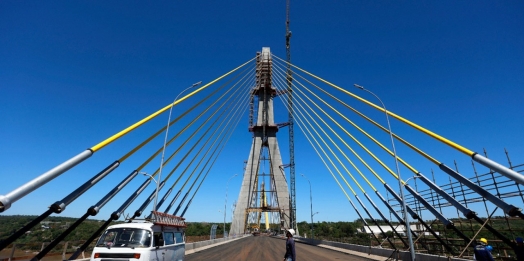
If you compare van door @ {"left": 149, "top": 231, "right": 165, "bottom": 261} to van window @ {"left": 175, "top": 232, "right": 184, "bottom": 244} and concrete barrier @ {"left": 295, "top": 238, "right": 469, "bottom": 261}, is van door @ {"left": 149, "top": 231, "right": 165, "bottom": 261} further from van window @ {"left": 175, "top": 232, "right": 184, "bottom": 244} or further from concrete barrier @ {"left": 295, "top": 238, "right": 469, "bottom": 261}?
concrete barrier @ {"left": 295, "top": 238, "right": 469, "bottom": 261}

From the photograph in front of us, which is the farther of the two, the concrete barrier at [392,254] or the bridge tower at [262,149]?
the bridge tower at [262,149]

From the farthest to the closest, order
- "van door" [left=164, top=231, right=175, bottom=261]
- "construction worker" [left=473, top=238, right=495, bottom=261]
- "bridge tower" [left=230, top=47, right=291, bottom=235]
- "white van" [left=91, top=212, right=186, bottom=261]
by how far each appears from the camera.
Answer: "bridge tower" [left=230, top=47, right=291, bottom=235] → "van door" [left=164, top=231, right=175, bottom=261] → "construction worker" [left=473, top=238, right=495, bottom=261] → "white van" [left=91, top=212, right=186, bottom=261]

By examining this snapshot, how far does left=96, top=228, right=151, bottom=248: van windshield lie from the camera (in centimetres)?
862

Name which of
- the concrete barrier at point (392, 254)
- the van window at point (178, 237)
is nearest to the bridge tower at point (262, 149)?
the concrete barrier at point (392, 254)

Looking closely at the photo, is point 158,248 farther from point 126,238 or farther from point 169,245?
point 169,245

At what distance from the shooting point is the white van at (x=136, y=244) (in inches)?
318

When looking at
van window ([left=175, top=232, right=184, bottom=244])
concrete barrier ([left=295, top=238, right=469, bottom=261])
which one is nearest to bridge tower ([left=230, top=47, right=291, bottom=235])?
concrete barrier ([left=295, top=238, right=469, bottom=261])

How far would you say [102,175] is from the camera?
12.5 meters

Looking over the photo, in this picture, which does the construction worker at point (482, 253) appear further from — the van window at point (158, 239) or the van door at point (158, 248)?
the van window at point (158, 239)

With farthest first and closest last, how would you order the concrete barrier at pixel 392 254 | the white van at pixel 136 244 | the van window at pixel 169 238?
the concrete barrier at pixel 392 254, the van window at pixel 169 238, the white van at pixel 136 244

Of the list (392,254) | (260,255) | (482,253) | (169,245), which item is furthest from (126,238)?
(392,254)

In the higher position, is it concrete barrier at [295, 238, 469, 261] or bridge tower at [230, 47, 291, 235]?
bridge tower at [230, 47, 291, 235]

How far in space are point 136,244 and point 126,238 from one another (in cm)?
55

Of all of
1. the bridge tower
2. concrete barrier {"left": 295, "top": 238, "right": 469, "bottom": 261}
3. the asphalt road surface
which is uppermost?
the bridge tower
